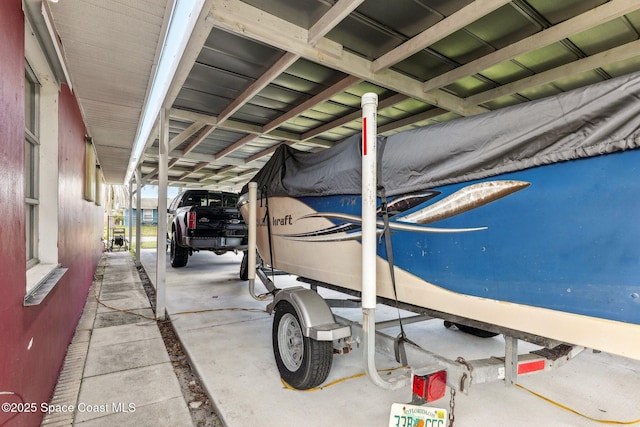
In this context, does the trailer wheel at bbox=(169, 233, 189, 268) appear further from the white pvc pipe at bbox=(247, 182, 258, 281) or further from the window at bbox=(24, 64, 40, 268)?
the window at bbox=(24, 64, 40, 268)

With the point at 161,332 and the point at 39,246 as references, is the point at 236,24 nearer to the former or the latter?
the point at 39,246

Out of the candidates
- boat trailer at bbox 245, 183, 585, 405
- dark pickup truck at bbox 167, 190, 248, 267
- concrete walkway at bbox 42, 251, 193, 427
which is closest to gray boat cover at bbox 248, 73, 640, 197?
boat trailer at bbox 245, 183, 585, 405

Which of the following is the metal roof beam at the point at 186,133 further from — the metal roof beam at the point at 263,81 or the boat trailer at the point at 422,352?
the boat trailer at the point at 422,352

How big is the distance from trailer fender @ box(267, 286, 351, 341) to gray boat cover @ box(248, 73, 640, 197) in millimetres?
885

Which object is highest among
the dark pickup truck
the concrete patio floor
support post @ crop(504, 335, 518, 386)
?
the dark pickup truck

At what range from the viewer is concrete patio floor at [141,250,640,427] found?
2295 mm

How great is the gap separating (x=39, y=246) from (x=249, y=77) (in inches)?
119

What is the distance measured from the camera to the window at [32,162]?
8.64ft

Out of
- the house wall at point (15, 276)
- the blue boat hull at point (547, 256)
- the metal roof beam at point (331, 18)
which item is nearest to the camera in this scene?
the blue boat hull at point (547, 256)

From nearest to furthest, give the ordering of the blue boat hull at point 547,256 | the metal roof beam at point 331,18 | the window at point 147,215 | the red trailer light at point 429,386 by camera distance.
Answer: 1. the blue boat hull at point 547,256
2. the red trailer light at point 429,386
3. the metal roof beam at point 331,18
4. the window at point 147,215

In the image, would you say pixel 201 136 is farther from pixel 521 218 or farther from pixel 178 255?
pixel 521 218

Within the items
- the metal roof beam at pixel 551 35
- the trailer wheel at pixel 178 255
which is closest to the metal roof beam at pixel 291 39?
the metal roof beam at pixel 551 35

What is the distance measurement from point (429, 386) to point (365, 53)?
354cm

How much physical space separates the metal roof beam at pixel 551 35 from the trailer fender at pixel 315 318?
332 cm
